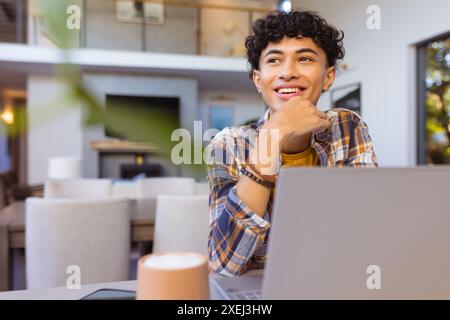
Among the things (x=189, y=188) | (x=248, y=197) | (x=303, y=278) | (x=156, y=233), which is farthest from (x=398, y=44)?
(x=303, y=278)

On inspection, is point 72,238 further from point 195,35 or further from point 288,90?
point 195,35

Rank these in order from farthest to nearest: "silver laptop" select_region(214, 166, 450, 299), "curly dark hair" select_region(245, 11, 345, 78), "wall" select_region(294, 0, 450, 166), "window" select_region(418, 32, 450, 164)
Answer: "wall" select_region(294, 0, 450, 166)
"window" select_region(418, 32, 450, 164)
"curly dark hair" select_region(245, 11, 345, 78)
"silver laptop" select_region(214, 166, 450, 299)

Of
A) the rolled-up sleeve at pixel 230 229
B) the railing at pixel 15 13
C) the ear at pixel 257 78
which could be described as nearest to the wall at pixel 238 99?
the railing at pixel 15 13

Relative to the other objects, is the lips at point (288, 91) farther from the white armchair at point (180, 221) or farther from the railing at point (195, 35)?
the railing at point (195, 35)

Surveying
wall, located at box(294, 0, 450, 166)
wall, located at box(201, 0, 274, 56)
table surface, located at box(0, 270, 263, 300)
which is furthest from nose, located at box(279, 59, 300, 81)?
wall, located at box(201, 0, 274, 56)

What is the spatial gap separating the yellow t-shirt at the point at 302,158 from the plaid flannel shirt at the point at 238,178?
0.02 metres

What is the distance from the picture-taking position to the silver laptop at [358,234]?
35cm

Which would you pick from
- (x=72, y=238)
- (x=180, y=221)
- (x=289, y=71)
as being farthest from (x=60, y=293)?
(x=180, y=221)

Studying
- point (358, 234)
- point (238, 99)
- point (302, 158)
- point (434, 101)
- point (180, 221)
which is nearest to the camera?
point (358, 234)

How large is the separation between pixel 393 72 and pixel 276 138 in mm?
3962

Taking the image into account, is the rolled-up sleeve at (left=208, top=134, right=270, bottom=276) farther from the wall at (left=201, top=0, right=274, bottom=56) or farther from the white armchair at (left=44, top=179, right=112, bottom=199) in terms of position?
the wall at (left=201, top=0, right=274, bottom=56)

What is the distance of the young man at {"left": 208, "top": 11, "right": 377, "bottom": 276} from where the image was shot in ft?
2.17

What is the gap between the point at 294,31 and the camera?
0.77m
